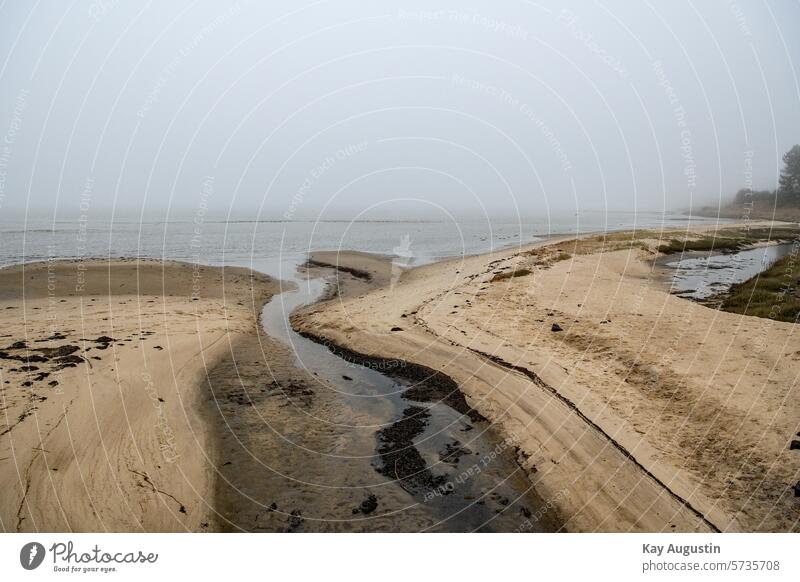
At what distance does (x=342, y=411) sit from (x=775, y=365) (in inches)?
470

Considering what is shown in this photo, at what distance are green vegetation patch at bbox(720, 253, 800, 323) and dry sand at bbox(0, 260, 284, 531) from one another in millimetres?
19821

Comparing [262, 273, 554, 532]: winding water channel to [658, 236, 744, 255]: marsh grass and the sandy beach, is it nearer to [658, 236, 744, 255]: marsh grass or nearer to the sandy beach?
the sandy beach

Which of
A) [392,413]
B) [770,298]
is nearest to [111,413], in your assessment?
[392,413]

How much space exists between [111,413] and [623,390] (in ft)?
44.3

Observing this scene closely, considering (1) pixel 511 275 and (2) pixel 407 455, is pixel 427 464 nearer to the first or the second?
(2) pixel 407 455

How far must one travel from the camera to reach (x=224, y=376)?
14758 millimetres

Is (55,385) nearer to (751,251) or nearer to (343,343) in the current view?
(343,343)

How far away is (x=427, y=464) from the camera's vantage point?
10.1 meters

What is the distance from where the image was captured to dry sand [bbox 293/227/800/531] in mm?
7789

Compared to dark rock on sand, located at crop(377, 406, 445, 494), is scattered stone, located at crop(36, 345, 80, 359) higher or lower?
higher

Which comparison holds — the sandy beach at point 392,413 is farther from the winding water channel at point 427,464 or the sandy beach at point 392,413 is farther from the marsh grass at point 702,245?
the marsh grass at point 702,245

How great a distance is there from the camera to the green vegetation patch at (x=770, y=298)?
16.6 m

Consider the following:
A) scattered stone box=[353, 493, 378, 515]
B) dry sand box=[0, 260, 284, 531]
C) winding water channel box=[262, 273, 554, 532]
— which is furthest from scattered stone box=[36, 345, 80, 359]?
scattered stone box=[353, 493, 378, 515]

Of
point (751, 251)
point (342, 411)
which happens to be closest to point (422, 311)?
point (342, 411)
